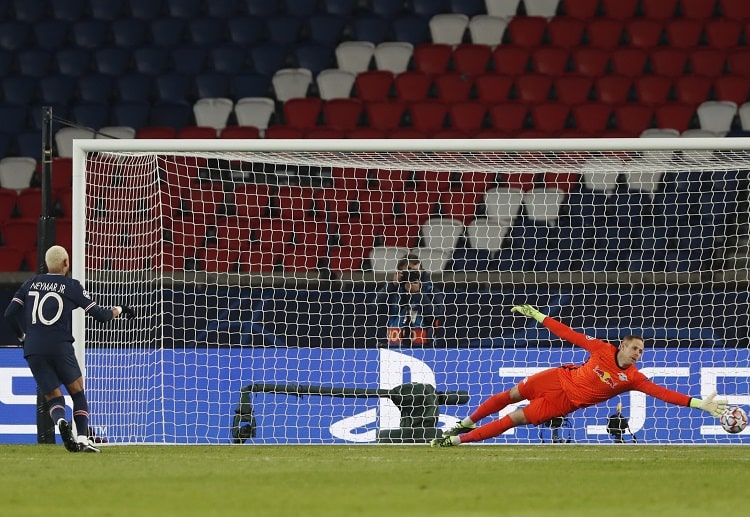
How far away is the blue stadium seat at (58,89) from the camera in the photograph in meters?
17.1

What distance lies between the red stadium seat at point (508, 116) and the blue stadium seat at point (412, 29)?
75.5 inches

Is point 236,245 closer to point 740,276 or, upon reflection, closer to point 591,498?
point 740,276

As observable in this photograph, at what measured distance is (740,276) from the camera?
1297cm

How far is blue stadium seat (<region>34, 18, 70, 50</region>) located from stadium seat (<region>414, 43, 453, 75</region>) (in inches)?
190

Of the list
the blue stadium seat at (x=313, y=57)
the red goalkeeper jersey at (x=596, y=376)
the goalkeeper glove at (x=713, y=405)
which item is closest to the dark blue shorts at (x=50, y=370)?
the red goalkeeper jersey at (x=596, y=376)

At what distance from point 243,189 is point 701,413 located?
5.30m

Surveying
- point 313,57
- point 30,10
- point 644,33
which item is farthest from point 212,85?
point 644,33

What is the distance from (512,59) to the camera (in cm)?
1677

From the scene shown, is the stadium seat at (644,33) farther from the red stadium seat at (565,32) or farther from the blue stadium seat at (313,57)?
the blue stadium seat at (313,57)

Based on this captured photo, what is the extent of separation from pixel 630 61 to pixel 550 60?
101cm

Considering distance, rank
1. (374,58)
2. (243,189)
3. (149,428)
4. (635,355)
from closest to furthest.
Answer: (635,355), (149,428), (243,189), (374,58)

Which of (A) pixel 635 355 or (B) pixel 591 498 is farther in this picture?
(A) pixel 635 355

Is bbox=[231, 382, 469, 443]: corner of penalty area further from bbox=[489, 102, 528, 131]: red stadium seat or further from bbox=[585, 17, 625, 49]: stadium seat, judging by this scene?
bbox=[585, 17, 625, 49]: stadium seat

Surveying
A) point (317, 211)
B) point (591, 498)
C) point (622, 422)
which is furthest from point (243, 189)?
point (591, 498)
